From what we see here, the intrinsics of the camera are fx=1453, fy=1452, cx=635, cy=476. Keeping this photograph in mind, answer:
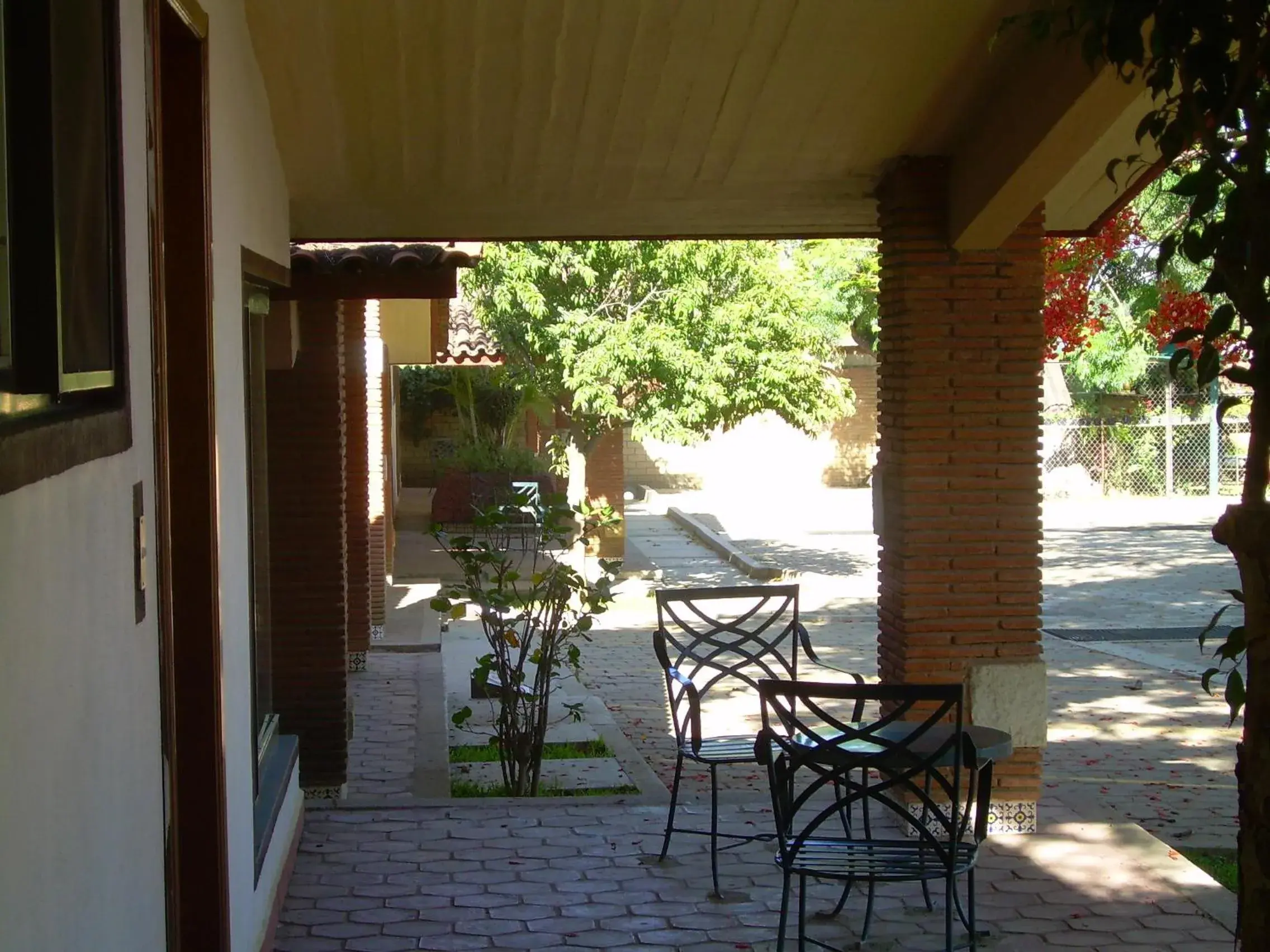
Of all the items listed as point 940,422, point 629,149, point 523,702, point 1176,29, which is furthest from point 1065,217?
point 1176,29

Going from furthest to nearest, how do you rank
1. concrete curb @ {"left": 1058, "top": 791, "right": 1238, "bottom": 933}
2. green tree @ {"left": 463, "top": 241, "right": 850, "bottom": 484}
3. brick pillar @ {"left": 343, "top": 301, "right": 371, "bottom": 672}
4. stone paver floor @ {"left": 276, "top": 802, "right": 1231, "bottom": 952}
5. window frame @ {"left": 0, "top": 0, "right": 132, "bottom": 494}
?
green tree @ {"left": 463, "top": 241, "right": 850, "bottom": 484} → brick pillar @ {"left": 343, "top": 301, "right": 371, "bottom": 672} → concrete curb @ {"left": 1058, "top": 791, "right": 1238, "bottom": 933} → stone paver floor @ {"left": 276, "top": 802, "right": 1231, "bottom": 952} → window frame @ {"left": 0, "top": 0, "right": 132, "bottom": 494}

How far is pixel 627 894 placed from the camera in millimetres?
5691

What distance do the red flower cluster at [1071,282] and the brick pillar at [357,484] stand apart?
482 cm

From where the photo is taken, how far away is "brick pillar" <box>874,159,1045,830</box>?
21.1 ft

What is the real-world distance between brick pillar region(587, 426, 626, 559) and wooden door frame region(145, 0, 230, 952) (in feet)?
45.0

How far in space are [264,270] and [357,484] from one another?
5518 mm

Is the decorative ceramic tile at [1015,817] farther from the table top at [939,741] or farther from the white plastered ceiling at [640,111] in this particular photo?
the white plastered ceiling at [640,111]

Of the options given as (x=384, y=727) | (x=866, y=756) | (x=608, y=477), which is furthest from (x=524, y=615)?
(x=608, y=477)

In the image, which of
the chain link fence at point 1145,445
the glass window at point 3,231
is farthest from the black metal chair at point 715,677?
the chain link fence at point 1145,445

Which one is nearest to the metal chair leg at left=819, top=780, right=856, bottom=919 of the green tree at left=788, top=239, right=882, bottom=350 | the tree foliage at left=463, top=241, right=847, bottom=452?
the tree foliage at left=463, top=241, right=847, bottom=452

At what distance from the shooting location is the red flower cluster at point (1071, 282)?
31.7 ft

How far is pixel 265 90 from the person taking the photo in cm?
559

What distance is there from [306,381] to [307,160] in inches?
66.1

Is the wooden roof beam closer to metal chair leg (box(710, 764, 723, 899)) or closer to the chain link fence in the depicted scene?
metal chair leg (box(710, 764, 723, 899))
